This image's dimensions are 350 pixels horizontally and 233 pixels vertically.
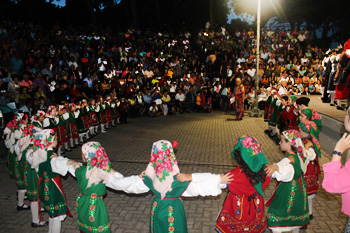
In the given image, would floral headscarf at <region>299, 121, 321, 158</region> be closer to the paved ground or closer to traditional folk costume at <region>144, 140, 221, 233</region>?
the paved ground

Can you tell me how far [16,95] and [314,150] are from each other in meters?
11.6

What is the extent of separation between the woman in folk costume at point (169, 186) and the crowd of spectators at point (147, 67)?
799cm

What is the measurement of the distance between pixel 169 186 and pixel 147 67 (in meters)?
17.3

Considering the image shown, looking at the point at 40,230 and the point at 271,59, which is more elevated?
the point at 271,59

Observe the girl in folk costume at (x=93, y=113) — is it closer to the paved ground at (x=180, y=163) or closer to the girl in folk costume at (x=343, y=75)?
the paved ground at (x=180, y=163)

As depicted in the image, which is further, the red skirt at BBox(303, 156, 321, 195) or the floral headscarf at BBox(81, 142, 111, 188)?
the red skirt at BBox(303, 156, 321, 195)

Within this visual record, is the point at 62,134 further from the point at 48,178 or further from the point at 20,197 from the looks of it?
the point at 48,178

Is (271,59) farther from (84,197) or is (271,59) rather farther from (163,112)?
(84,197)

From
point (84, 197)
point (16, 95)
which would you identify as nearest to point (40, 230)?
point (84, 197)

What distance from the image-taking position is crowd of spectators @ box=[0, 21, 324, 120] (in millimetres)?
13325

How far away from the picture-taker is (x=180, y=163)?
26.5ft

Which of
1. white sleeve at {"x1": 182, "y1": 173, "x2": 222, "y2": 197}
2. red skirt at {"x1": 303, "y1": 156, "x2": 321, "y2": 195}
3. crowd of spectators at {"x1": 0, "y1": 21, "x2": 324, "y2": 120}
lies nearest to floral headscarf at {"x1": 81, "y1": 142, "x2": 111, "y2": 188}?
white sleeve at {"x1": 182, "y1": 173, "x2": 222, "y2": 197}

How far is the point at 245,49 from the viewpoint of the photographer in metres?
23.0

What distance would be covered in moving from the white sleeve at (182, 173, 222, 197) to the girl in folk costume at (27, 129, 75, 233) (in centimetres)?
217
